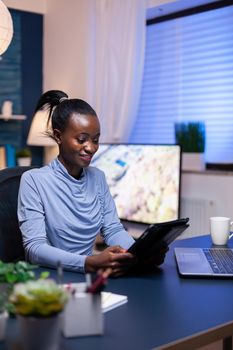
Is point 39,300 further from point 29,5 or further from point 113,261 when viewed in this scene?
point 29,5

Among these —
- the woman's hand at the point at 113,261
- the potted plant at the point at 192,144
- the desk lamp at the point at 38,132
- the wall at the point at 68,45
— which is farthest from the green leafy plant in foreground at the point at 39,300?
the wall at the point at 68,45

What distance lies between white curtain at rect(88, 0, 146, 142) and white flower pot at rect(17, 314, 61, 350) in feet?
8.91

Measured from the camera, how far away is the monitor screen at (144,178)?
114 inches

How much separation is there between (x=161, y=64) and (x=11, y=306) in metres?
2.85

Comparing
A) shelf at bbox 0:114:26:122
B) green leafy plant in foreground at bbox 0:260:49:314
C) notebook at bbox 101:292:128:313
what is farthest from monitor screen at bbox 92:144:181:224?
green leafy plant in foreground at bbox 0:260:49:314

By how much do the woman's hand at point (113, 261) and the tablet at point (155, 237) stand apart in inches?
1.1

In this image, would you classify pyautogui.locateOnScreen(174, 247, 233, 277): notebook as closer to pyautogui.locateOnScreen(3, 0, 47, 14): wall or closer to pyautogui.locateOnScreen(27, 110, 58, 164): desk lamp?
pyautogui.locateOnScreen(27, 110, 58, 164): desk lamp

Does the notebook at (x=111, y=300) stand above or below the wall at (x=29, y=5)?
below

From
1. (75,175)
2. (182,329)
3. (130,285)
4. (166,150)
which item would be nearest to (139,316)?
(182,329)

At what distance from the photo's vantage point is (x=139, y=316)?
942 mm

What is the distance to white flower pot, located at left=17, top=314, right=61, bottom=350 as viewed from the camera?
72 cm

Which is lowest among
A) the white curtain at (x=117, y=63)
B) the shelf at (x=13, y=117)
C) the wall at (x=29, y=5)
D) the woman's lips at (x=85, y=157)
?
the woman's lips at (x=85, y=157)

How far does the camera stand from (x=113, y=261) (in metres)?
1.18

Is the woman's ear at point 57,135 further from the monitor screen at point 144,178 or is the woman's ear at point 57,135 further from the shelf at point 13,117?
the shelf at point 13,117
